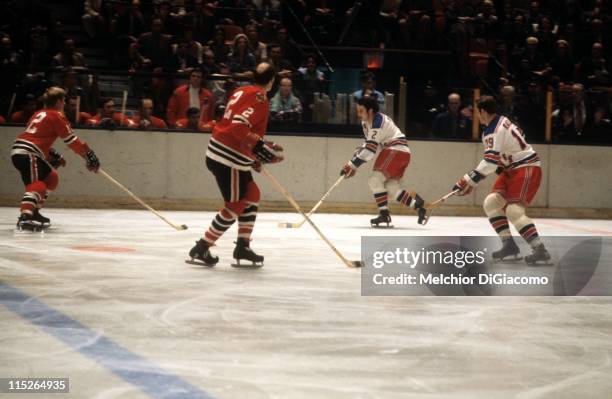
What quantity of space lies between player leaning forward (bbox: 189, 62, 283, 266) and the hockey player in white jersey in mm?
4052


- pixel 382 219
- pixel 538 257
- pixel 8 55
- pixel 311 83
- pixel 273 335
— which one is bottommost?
pixel 382 219

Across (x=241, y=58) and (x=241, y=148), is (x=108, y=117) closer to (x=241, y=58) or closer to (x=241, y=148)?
(x=241, y=58)

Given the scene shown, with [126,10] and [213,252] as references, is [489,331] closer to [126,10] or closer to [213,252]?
[213,252]

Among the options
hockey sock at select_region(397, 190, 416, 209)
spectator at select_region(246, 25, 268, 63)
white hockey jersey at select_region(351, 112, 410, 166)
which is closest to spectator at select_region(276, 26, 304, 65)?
spectator at select_region(246, 25, 268, 63)

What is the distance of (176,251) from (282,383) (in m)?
4.39

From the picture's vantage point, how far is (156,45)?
40.8 feet

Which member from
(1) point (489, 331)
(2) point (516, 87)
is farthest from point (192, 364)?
(2) point (516, 87)

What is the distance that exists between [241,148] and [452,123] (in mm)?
6713

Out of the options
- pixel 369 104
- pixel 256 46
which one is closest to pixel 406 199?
pixel 369 104

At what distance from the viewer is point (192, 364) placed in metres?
3.51

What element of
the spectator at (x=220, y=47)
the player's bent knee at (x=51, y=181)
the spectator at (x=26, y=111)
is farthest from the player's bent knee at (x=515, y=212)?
the spectator at (x=26, y=111)

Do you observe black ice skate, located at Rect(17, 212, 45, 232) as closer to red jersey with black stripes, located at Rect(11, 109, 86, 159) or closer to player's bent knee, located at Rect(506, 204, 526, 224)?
red jersey with black stripes, located at Rect(11, 109, 86, 159)

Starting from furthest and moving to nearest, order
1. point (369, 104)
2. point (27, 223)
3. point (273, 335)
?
1. point (369, 104)
2. point (27, 223)
3. point (273, 335)

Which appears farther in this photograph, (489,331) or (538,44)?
(538,44)
